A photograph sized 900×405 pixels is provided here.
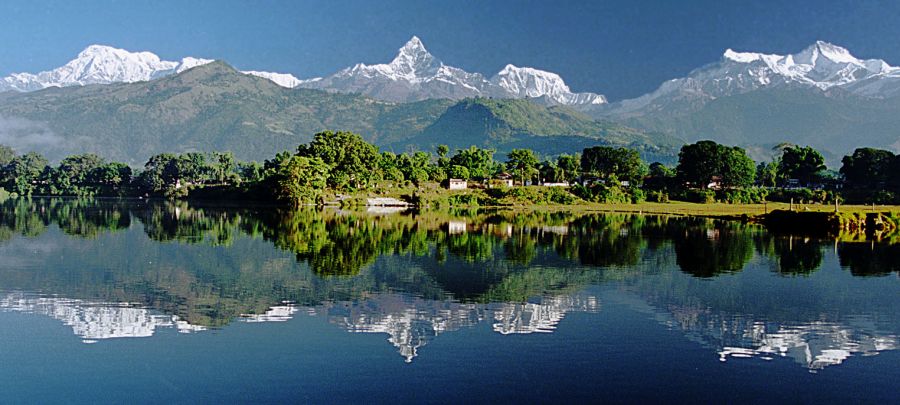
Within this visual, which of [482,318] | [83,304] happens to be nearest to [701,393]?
[482,318]

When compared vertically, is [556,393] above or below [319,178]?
below

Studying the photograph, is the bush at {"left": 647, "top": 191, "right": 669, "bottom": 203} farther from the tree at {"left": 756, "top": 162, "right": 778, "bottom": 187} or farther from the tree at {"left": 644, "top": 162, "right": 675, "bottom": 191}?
the tree at {"left": 756, "top": 162, "right": 778, "bottom": 187}

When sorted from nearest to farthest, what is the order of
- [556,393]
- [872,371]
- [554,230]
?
[556,393]
[872,371]
[554,230]

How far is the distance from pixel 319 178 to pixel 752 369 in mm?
107637

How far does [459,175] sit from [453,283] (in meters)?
116

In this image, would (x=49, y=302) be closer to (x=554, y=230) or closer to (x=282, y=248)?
(x=282, y=248)

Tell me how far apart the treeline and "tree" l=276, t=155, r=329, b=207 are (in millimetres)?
185

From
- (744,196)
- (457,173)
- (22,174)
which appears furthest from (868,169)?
(22,174)

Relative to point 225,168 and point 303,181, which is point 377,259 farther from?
point 225,168

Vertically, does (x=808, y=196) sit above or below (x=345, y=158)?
below

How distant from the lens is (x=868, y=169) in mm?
145250

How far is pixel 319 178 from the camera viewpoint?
405 ft

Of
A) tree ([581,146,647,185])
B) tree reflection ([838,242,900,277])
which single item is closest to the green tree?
tree ([581,146,647,185])

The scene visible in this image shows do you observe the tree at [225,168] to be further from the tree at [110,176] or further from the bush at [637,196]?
the bush at [637,196]
